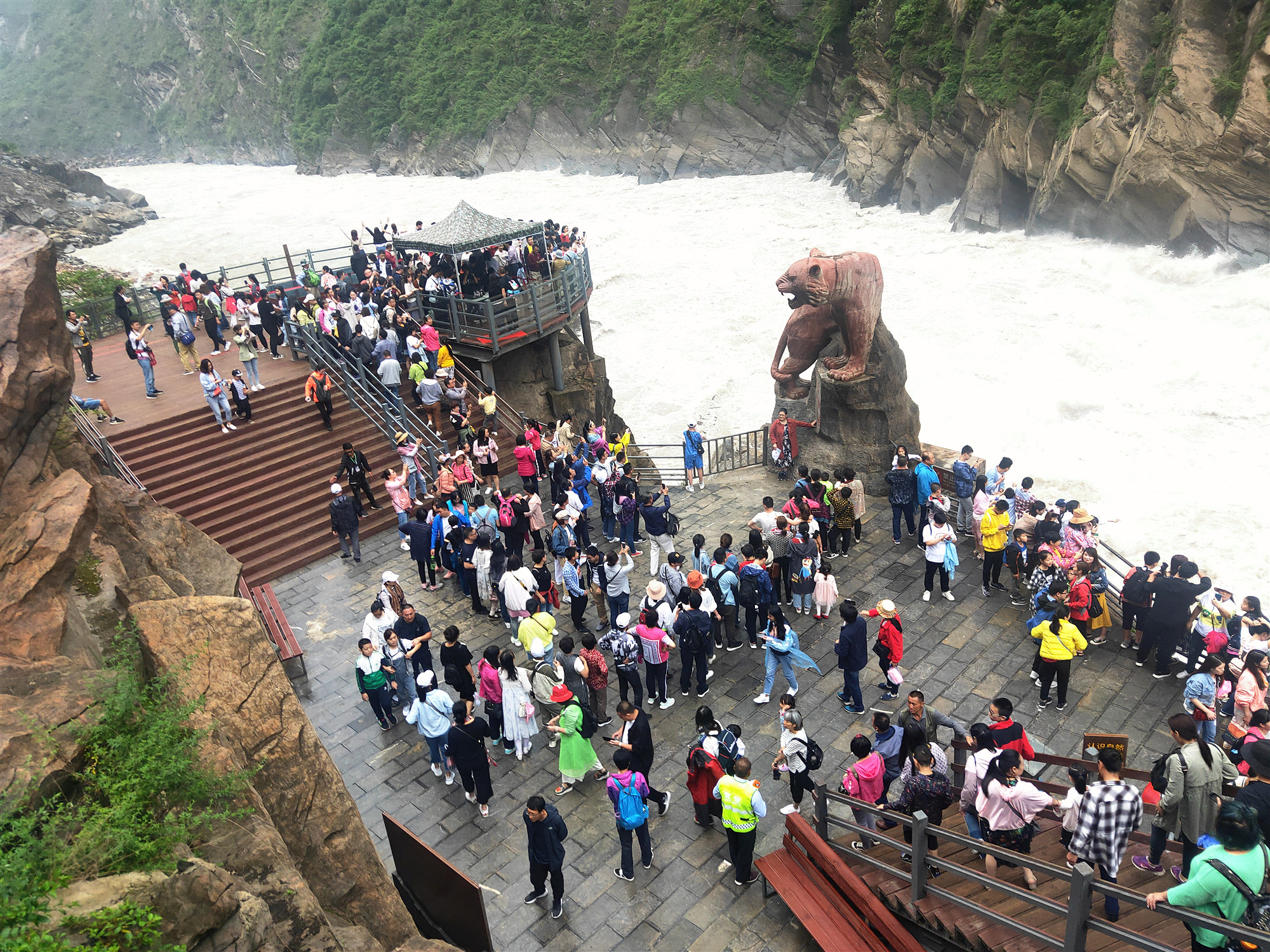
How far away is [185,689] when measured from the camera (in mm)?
6527

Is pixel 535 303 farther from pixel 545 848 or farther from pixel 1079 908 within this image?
pixel 1079 908

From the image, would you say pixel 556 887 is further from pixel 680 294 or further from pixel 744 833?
pixel 680 294

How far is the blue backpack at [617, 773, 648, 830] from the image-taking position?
7223mm

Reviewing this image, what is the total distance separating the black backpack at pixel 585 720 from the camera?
8.28m

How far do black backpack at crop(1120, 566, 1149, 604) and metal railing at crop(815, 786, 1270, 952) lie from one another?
4.49 m

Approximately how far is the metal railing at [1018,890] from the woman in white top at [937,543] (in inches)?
185

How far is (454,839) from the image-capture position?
842cm

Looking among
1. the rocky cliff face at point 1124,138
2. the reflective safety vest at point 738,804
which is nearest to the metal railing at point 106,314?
the reflective safety vest at point 738,804

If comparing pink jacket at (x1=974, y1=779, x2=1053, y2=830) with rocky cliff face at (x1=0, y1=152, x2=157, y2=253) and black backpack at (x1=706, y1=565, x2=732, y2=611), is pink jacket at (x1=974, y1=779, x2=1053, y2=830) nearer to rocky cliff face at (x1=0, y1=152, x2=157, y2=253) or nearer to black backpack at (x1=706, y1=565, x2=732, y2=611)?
black backpack at (x1=706, y1=565, x2=732, y2=611)

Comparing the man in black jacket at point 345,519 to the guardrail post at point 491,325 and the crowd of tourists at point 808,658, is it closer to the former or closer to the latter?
the crowd of tourists at point 808,658

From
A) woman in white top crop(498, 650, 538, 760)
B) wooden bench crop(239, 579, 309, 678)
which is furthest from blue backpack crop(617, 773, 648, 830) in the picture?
wooden bench crop(239, 579, 309, 678)

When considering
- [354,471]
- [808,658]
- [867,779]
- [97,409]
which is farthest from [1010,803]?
[97,409]

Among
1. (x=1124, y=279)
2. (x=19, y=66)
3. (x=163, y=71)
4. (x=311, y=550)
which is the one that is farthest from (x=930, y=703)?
(x=19, y=66)

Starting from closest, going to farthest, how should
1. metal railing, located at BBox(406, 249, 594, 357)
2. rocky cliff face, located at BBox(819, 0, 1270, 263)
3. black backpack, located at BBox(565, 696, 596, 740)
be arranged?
black backpack, located at BBox(565, 696, 596, 740) → metal railing, located at BBox(406, 249, 594, 357) → rocky cliff face, located at BBox(819, 0, 1270, 263)
